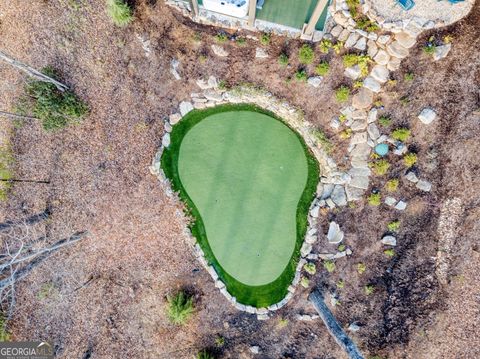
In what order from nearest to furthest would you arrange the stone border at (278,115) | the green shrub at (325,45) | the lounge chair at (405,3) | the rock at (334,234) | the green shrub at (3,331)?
the lounge chair at (405,3) < the green shrub at (325,45) < the stone border at (278,115) < the rock at (334,234) < the green shrub at (3,331)

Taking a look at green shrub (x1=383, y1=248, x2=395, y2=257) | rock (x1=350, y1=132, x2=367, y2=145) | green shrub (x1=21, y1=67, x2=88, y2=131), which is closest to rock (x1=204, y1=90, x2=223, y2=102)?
green shrub (x1=21, y1=67, x2=88, y2=131)

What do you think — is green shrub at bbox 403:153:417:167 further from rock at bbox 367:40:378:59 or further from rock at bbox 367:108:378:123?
rock at bbox 367:40:378:59

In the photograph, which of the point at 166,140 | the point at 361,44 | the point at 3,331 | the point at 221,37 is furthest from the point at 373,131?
the point at 3,331

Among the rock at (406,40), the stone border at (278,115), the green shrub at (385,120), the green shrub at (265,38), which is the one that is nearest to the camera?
the rock at (406,40)

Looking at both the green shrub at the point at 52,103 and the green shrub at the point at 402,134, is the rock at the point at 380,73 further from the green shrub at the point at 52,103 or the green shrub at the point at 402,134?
the green shrub at the point at 52,103

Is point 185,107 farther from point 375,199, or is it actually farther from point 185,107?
point 375,199

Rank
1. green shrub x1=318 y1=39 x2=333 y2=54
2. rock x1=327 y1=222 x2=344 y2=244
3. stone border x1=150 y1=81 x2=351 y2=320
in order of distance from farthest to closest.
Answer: rock x1=327 y1=222 x2=344 y2=244 < stone border x1=150 y1=81 x2=351 y2=320 < green shrub x1=318 y1=39 x2=333 y2=54

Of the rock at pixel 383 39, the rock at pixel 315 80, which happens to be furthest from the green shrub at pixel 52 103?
the rock at pixel 383 39
